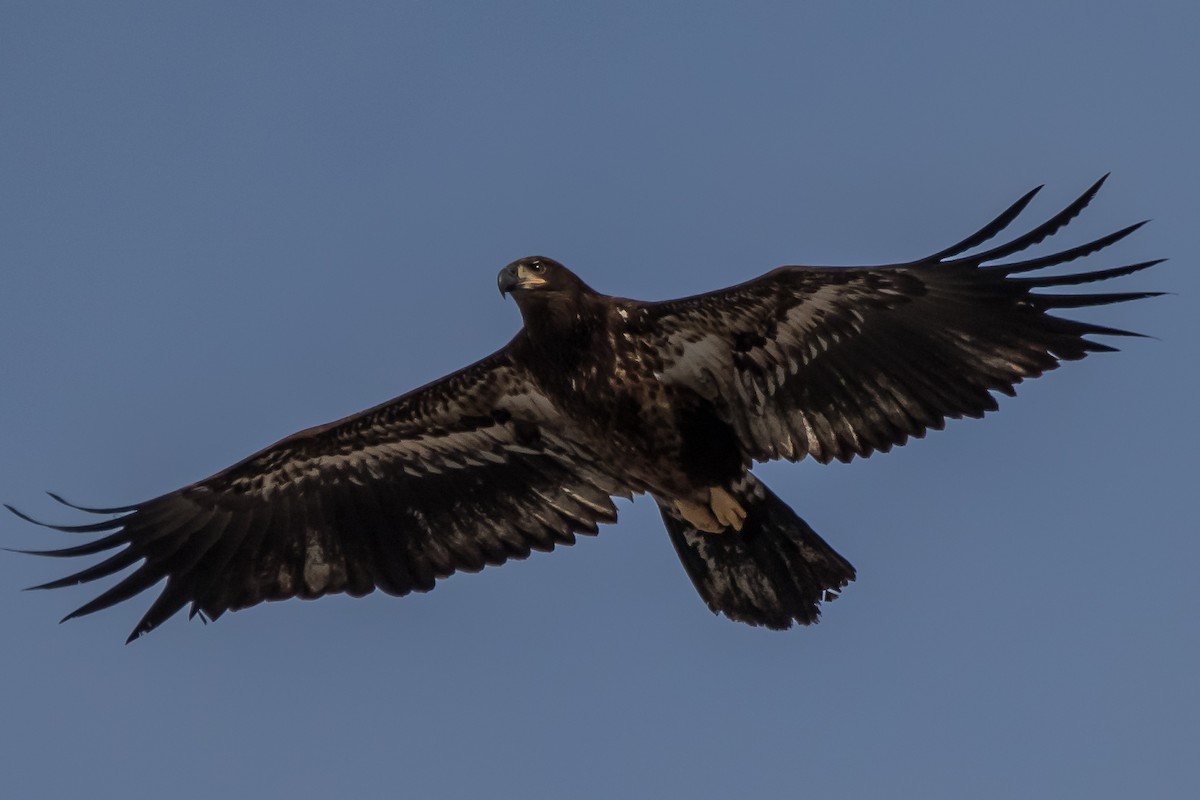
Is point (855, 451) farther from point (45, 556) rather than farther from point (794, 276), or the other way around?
point (45, 556)

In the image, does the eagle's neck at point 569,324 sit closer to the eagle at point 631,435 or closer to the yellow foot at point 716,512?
the eagle at point 631,435

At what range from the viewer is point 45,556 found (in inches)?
499

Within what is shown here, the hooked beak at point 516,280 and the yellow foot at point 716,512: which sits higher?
the hooked beak at point 516,280

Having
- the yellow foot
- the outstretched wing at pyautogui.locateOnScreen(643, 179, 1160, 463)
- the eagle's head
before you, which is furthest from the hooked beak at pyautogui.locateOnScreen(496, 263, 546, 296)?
the yellow foot

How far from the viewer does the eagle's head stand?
1271cm

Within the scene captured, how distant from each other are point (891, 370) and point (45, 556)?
6011mm

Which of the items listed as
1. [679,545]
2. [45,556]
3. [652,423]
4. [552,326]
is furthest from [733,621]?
[45,556]

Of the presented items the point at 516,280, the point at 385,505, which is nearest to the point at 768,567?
the point at 516,280

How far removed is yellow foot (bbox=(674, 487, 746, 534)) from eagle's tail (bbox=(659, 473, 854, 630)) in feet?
0.16

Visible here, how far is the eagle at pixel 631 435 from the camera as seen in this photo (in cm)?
1262

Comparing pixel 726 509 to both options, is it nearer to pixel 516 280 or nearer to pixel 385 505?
pixel 516 280

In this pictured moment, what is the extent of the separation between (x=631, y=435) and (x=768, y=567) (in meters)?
1.39

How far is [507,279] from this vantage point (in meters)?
12.8

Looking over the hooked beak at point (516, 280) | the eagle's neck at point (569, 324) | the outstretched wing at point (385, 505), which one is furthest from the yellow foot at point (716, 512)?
the hooked beak at point (516, 280)
